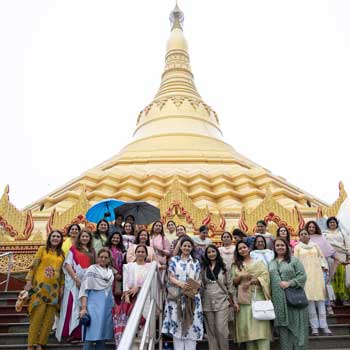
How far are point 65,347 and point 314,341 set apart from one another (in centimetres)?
297

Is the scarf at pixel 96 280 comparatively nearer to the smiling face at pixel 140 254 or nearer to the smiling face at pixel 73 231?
the smiling face at pixel 140 254

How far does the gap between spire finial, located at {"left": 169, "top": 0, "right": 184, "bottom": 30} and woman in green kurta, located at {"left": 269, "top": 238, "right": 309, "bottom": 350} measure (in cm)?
2840

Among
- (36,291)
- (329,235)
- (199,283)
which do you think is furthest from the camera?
(329,235)


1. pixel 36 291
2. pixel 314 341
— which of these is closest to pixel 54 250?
pixel 36 291

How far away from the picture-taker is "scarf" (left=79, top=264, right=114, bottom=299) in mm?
4754

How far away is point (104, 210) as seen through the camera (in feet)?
26.5

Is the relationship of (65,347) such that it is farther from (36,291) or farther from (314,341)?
(314,341)

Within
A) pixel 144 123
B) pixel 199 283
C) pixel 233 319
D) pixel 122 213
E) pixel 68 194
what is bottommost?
pixel 233 319

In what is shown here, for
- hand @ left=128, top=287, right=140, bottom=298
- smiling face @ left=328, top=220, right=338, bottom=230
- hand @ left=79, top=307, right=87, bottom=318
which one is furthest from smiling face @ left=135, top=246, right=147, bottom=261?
smiling face @ left=328, top=220, right=338, bottom=230

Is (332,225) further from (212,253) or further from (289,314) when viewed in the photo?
(212,253)

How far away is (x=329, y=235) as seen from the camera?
6.77 meters

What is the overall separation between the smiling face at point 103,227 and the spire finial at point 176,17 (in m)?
27.1

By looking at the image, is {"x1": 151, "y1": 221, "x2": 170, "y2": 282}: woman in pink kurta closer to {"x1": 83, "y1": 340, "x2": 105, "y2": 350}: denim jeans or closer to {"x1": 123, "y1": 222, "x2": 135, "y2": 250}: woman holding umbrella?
{"x1": 123, "y1": 222, "x2": 135, "y2": 250}: woman holding umbrella

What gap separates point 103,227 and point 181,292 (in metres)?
1.90
